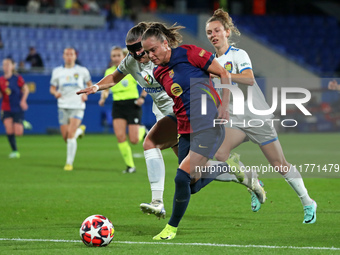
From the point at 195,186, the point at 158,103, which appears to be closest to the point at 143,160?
the point at 158,103

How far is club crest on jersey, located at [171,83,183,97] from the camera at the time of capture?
20.9 feet

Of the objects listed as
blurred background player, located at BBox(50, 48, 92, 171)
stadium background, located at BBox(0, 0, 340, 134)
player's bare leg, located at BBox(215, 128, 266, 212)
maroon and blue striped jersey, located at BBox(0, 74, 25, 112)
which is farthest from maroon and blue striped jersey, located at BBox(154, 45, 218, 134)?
stadium background, located at BBox(0, 0, 340, 134)

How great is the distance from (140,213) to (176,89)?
7.62 ft

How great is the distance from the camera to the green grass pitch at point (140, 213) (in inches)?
239

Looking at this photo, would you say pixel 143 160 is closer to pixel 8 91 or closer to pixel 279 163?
pixel 8 91

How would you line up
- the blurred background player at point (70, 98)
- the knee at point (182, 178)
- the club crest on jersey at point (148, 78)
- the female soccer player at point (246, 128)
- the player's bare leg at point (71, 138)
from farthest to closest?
the blurred background player at point (70, 98) < the player's bare leg at point (71, 138) < the club crest on jersey at point (148, 78) < the female soccer player at point (246, 128) < the knee at point (182, 178)

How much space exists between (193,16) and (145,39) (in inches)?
1053

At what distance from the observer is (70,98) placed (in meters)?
13.9

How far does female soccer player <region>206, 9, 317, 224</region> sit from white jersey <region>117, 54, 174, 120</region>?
2.44 ft

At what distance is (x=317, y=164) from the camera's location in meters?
14.7

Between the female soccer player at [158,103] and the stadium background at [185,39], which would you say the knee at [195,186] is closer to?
the female soccer player at [158,103]

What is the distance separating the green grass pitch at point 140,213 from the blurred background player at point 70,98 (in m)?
0.66

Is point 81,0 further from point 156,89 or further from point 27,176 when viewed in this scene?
point 156,89

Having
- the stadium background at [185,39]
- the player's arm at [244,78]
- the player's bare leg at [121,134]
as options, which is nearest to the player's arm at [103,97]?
the player's bare leg at [121,134]
